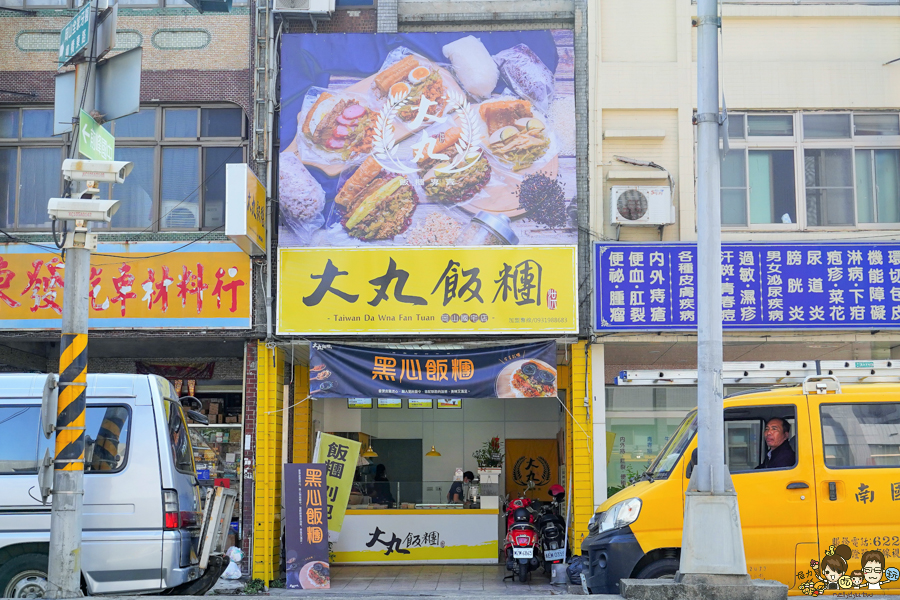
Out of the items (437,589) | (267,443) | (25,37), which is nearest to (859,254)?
(437,589)

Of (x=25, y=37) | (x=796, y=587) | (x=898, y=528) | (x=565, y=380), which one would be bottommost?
(x=796, y=587)

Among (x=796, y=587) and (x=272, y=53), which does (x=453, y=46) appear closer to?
(x=272, y=53)

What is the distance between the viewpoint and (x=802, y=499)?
8906 mm

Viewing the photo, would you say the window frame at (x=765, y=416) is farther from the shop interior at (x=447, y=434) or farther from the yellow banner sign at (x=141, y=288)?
the shop interior at (x=447, y=434)

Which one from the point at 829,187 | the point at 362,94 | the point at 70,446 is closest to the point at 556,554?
the point at 829,187

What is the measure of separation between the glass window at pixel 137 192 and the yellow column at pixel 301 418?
136 inches

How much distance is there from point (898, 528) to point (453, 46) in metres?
9.01

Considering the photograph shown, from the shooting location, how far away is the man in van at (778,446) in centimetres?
909

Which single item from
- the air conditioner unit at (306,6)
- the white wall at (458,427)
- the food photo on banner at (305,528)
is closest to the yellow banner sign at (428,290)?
the food photo on banner at (305,528)

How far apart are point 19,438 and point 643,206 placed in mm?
8776

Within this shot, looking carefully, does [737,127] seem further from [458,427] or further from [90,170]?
[90,170]

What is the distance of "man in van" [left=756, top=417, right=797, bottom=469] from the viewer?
29.8ft

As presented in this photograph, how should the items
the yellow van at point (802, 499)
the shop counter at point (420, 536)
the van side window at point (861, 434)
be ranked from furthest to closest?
the shop counter at point (420, 536) → the van side window at point (861, 434) → the yellow van at point (802, 499)

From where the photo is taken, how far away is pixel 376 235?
13766 millimetres
